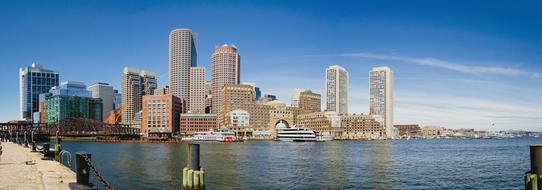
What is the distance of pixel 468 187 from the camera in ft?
173

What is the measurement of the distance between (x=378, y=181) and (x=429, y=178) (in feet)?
27.1

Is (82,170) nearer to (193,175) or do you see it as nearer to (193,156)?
(193,156)

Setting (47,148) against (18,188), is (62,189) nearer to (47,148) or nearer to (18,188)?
(18,188)

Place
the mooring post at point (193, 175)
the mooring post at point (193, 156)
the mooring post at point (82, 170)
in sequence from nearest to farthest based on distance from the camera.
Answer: the mooring post at point (82, 170), the mooring post at point (193, 156), the mooring post at point (193, 175)

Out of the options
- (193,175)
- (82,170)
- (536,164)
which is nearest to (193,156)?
(193,175)

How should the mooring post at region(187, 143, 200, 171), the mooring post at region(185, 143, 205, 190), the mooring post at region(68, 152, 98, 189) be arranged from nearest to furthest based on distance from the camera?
the mooring post at region(68, 152, 98, 189) → the mooring post at region(187, 143, 200, 171) → the mooring post at region(185, 143, 205, 190)

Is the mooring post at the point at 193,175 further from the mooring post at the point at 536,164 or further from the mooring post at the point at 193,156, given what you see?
the mooring post at the point at 536,164

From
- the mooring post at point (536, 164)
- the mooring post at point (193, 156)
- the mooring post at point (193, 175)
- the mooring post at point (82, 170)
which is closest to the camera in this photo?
the mooring post at point (536, 164)

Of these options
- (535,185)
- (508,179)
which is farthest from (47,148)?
(508,179)

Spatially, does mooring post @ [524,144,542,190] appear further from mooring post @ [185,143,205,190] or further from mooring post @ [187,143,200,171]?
mooring post @ [185,143,205,190]

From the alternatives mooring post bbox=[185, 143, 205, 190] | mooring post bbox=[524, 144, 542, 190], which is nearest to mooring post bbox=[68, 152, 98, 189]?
mooring post bbox=[185, 143, 205, 190]

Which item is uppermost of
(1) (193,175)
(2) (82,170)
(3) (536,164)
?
(3) (536,164)

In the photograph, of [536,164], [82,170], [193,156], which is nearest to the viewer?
[536,164]

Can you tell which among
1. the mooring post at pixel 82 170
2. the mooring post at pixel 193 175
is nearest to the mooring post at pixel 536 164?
the mooring post at pixel 193 175
